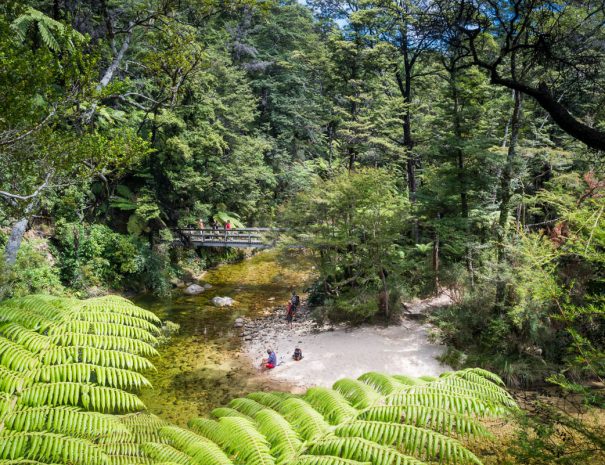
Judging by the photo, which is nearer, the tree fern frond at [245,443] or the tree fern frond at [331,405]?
the tree fern frond at [245,443]

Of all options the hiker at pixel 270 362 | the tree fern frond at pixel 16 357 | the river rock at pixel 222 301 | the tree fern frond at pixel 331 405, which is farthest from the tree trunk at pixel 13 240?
the river rock at pixel 222 301

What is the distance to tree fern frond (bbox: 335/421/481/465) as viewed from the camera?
146 cm

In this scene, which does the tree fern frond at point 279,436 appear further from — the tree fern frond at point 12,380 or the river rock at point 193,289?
the river rock at point 193,289

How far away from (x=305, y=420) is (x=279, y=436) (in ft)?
0.56

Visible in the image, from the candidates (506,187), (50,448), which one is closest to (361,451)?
(50,448)

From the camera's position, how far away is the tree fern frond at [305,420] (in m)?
1.68

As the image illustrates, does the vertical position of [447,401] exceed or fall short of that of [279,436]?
it exceeds it

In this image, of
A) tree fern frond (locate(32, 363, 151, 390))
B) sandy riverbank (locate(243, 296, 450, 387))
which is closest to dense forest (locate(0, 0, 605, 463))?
sandy riverbank (locate(243, 296, 450, 387))

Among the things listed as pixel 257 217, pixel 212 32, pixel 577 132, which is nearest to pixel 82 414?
pixel 577 132

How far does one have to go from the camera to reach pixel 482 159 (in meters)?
11.6

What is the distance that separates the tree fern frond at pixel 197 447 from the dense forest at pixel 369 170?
2.81 meters

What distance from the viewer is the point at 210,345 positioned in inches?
421

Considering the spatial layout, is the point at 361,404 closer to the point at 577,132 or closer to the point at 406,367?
the point at 577,132

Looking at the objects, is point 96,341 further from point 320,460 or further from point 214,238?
point 214,238
